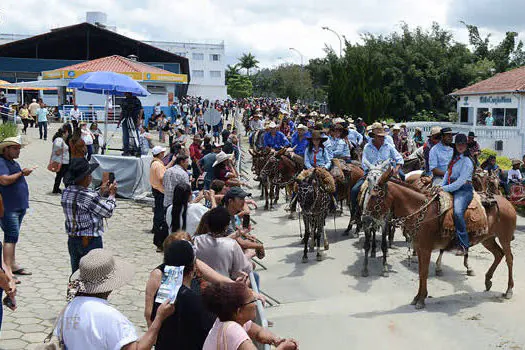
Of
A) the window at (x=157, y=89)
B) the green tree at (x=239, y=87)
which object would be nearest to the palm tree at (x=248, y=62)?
the green tree at (x=239, y=87)

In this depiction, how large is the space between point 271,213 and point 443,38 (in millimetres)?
37559

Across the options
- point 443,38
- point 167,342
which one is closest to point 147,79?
point 167,342

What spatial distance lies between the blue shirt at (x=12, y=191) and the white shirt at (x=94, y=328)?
204 inches

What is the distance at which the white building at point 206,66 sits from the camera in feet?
321

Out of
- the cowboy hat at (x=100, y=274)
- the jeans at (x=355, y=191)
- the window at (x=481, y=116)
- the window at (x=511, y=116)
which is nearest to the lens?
the cowboy hat at (x=100, y=274)

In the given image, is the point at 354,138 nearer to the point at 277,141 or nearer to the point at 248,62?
the point at 277,141

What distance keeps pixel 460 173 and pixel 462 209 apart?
1.96ft

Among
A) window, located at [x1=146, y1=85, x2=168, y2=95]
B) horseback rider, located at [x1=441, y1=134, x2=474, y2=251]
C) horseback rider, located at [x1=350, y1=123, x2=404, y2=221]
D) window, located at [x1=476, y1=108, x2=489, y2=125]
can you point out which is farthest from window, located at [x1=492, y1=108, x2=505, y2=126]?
horseback rider, located at [x1=441, y1=134, x2=474, y2=251]

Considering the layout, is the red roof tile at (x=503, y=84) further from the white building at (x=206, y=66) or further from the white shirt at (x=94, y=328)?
the white building at (x=206, y=66)

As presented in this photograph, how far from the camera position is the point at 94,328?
383 cm

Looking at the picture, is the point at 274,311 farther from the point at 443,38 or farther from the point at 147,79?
the point at 443,38

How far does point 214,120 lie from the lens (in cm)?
2291

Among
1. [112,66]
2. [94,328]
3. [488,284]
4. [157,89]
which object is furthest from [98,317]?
[157,89]

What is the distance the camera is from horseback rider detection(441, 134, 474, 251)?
9.55 meters
